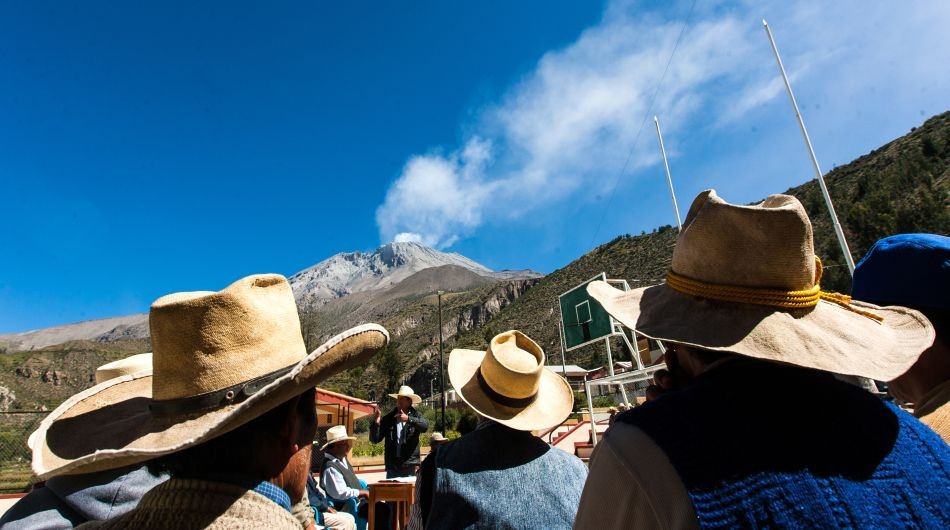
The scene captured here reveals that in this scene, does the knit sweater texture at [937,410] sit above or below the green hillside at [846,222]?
below

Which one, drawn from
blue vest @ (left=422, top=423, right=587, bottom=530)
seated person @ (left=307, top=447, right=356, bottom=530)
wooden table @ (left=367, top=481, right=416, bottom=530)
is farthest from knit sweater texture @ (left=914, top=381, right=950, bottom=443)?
wooden table @ (left=367, top=481, right=416, bottom=530)

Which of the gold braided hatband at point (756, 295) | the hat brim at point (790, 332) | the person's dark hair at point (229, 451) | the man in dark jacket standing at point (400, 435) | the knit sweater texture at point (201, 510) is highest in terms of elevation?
the gold braided hatband at point (756, 295)

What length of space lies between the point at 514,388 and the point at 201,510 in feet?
5.83

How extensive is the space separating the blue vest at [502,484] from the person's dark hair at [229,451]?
1.09m

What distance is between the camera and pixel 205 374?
1.48m

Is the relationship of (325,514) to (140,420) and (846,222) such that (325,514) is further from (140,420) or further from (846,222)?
(846,222)

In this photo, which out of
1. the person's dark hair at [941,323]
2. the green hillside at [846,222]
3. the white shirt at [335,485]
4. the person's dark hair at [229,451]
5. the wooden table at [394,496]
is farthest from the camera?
the green hillside at [846,222]

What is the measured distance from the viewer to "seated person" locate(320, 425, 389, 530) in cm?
576

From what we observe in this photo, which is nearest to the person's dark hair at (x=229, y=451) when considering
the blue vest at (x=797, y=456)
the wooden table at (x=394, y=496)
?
the blue vest at (x=797, y=456)

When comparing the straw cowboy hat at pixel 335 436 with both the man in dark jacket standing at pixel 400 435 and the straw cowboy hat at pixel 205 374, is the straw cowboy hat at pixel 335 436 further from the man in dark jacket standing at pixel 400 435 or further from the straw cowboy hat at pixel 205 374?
the straw cowboy hat at pixel 205 374

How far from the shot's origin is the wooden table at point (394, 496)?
4.83 metres

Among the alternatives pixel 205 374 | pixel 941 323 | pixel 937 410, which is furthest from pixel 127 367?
pixel 941 323

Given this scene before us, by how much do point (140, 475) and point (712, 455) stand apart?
103 inches

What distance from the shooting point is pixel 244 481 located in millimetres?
1319
